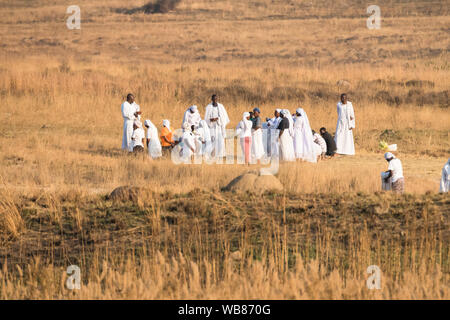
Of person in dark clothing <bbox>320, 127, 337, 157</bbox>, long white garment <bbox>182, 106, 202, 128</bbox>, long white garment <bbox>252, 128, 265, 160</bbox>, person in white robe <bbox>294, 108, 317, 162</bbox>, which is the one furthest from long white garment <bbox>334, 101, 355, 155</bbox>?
long white garment <bbox>182, 106, 202, 128</bbox>

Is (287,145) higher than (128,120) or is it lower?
lower

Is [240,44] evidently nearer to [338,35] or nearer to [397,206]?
[338,35]

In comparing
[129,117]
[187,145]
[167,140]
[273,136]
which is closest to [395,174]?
[273,136]

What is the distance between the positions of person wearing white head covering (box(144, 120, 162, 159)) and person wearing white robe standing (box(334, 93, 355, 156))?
438cm

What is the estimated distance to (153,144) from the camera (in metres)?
17.3

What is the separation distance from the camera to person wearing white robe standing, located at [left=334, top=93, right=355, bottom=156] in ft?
61.5

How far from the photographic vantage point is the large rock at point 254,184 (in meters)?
12.3

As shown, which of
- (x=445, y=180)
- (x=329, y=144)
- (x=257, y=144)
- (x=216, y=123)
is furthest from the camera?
(x=329, y=144)

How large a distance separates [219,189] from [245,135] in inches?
164

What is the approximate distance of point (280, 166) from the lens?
52.0ft

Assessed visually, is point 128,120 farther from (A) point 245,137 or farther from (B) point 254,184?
(B) point 254,184

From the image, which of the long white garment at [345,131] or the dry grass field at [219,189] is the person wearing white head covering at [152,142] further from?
the long white garment at [345,131]

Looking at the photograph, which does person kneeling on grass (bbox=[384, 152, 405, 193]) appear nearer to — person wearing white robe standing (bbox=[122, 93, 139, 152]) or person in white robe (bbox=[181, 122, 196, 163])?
person in white robe (bbox=[181, 122, 196, 163])

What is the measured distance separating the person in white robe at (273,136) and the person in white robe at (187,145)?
168 centimetres
